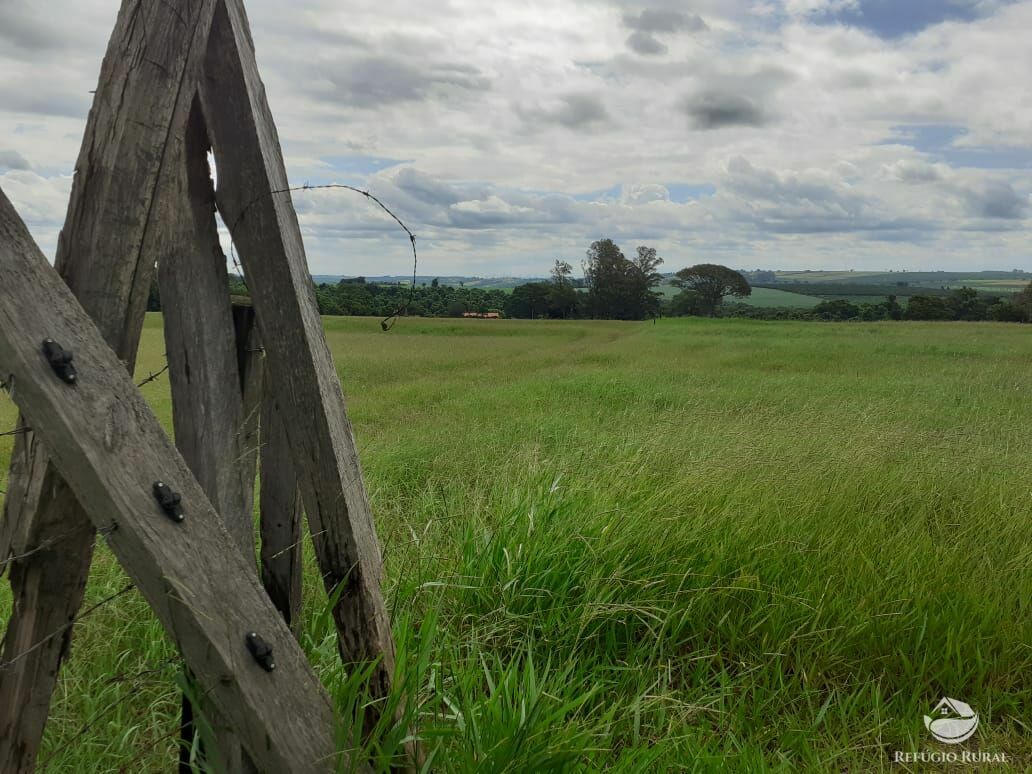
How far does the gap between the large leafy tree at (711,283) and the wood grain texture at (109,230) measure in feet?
293

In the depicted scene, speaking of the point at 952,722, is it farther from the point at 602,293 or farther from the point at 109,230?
the point at 602,293

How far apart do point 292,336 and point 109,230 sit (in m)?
0.48

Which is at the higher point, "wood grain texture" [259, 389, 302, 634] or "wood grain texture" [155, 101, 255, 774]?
"wood grain texture" [155, 101, 255, 774]

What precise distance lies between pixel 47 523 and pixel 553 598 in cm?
224

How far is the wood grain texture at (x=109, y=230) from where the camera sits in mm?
1634

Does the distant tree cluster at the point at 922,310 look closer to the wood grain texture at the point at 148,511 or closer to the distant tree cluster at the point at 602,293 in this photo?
the distant tree cluster at the point at 602,293

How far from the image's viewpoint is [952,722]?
314 centimetres

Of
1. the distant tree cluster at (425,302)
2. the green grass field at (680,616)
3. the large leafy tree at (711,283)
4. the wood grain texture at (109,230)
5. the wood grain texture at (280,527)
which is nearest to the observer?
the wood grain texture at (109,230)

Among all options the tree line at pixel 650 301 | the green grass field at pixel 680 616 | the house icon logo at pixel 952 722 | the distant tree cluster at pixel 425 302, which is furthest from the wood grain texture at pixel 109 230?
the tree line at pixel 650 301

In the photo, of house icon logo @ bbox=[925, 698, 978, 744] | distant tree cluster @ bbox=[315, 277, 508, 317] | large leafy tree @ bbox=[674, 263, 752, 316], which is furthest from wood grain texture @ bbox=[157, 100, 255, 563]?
large leafy tree @ bbox=[674, 263, 752, 316]

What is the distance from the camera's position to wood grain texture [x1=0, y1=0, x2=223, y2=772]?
5.36 ft

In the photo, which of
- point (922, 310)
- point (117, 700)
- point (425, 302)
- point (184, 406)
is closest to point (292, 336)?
point (184, 406)

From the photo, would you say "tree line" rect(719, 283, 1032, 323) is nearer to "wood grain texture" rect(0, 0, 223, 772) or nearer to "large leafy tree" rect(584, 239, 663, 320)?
"large leafy tree" rect(584, 239, 663, 320)

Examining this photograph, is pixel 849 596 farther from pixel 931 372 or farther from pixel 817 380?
pixel 931 372
